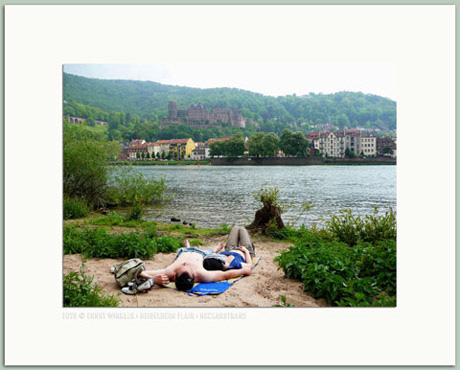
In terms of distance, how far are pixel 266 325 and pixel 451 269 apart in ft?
5.99

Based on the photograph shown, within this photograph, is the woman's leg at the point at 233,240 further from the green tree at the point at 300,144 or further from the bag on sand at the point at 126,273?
the green tree at the point at 300,144

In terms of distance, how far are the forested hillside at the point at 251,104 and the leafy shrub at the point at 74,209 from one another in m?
2.98

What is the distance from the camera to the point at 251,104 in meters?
6.27

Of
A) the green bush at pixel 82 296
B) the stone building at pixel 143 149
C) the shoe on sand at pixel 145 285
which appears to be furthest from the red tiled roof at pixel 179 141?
the green bush at pixel 82 296

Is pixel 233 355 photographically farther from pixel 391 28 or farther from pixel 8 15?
pixel 8 15

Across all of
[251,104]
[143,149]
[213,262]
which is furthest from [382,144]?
[143,149]

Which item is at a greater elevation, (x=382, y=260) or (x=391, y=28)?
(x=391, y=28)

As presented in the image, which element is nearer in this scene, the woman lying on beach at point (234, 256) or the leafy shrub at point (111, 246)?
the woman lying on beach at point (234, 256)

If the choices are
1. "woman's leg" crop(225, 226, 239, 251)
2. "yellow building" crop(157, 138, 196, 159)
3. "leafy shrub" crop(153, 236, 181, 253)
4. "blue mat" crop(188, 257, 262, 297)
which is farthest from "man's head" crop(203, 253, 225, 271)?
"yellow building" crop(157, 138, 196, 159)

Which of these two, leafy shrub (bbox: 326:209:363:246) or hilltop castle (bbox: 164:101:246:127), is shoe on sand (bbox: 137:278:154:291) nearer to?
hilltop castle (bbox: 164:101:246:127)

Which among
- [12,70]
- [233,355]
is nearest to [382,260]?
[233,355]

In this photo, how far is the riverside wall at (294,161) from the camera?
5867 millimetres

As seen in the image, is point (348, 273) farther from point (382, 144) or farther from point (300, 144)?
point (300, 144)

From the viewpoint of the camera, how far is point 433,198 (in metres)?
3.57
